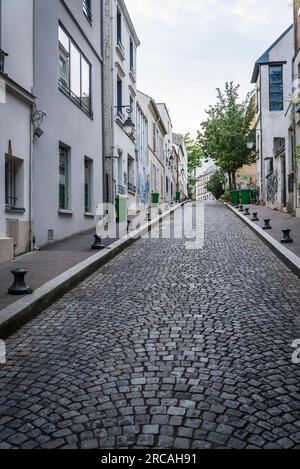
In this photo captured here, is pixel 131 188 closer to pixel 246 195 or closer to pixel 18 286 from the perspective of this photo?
pixel 246 195

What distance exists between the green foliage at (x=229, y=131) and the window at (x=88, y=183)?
20.8 meters

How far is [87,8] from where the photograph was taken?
595 inches

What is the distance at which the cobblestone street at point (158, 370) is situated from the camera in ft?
8.67

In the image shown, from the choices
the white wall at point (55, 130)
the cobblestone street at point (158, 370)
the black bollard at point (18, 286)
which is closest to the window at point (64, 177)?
the white wall at point (55, 130)

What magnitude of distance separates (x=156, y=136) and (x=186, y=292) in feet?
97.5

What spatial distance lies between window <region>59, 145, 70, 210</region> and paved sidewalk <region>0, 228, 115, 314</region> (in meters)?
1.21

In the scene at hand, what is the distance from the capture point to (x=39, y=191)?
10.5 metres

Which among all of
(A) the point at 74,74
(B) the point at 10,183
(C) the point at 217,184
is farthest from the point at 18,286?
Answer: (C) the point at 217,184

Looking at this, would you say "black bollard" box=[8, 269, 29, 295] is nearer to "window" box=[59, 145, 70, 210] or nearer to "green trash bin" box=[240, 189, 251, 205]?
"window" box=[59, 145, 70, 210]

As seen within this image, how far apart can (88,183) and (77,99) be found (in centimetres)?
298

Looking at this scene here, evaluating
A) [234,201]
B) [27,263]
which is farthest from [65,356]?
[234,201]

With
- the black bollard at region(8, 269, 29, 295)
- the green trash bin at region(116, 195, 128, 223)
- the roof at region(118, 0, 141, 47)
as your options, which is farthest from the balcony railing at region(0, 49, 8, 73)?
the roof at region(118, 0, 141, 47)

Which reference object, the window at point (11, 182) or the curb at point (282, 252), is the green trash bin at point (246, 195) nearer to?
the curb at point (282, 252)

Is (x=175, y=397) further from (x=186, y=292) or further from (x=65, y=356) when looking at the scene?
(x=186, y=292)
